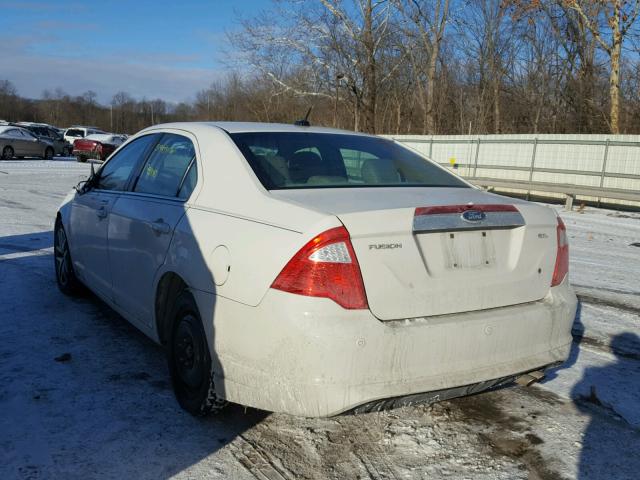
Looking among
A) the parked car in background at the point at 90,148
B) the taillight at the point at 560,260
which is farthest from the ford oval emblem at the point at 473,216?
the parked car in background at the point at 90,148

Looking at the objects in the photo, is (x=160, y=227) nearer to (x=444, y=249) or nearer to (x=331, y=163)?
(x=331, y=163)

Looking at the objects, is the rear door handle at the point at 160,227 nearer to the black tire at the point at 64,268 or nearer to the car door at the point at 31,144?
the black tire at the point at 64,268

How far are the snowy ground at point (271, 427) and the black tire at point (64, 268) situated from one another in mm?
658

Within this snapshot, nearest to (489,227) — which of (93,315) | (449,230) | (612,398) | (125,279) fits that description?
(449,230)

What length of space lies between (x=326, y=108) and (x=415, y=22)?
6114 millimetres

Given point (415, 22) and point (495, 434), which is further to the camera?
point (415, 22)

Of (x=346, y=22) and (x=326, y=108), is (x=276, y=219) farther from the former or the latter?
(x=326, y=108)

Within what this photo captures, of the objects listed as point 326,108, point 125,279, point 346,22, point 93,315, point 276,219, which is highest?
point 346,22

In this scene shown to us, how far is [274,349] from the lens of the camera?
2586mm

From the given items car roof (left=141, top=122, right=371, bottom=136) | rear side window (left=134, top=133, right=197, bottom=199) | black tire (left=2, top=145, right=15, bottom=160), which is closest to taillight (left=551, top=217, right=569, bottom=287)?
car roof (left=141, top=122, right=371, bottom=136)

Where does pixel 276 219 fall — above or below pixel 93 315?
above

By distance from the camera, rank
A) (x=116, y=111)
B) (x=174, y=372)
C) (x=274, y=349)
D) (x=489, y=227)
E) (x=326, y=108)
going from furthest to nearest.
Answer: (x=116, y=111)
(x=326, y=108)
(x=174, y=372)
(x=489, y=227)
(x=274, y=349)

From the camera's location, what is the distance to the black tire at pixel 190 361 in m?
3.05

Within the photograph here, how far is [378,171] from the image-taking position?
365 cm
